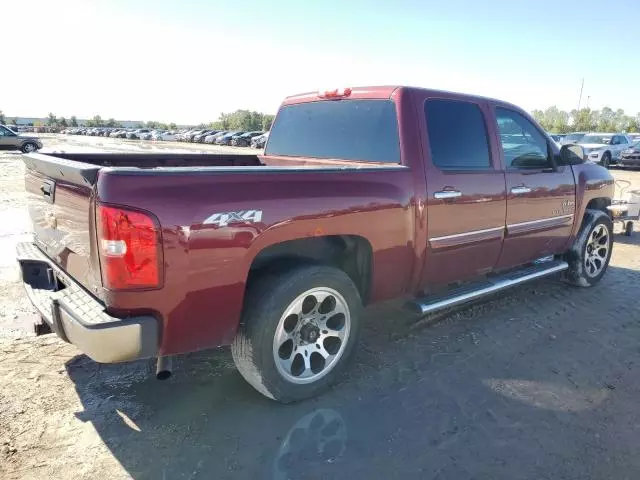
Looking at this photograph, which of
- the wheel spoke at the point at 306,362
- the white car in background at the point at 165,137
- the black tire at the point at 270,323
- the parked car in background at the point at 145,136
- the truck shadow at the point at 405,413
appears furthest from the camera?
the parked car in background at the point at 145,136

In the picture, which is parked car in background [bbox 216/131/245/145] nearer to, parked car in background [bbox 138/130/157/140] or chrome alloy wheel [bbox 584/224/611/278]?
parked car in background [bbox 138/130/157/140]

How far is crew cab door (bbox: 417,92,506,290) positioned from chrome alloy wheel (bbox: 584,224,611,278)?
Result: 195 centimetres

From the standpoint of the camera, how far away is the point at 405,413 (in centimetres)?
302

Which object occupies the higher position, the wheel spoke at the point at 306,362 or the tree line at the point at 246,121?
the tree line at the point at 246,121

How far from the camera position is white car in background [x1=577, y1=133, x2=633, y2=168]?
23.1 meters

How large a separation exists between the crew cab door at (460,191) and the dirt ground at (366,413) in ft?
2.28

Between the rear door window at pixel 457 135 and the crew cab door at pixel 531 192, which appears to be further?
the crew cab door at pixel 531 192

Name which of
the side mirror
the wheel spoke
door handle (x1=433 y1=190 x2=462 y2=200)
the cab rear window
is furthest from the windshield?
the wheel spoke

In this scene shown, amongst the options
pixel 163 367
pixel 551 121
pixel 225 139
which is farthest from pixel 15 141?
pixel 551 121

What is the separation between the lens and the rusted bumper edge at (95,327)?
233 cm

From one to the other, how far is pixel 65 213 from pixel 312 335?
5.39 feet

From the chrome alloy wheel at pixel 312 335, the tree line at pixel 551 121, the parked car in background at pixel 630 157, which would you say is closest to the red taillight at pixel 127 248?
the chrome alloy wheel at pixel 312 335

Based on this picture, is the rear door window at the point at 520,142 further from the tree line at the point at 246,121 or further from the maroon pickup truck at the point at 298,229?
the tree line at the point at 246,121

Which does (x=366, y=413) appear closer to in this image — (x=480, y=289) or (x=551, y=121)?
(x=480, y=289)
